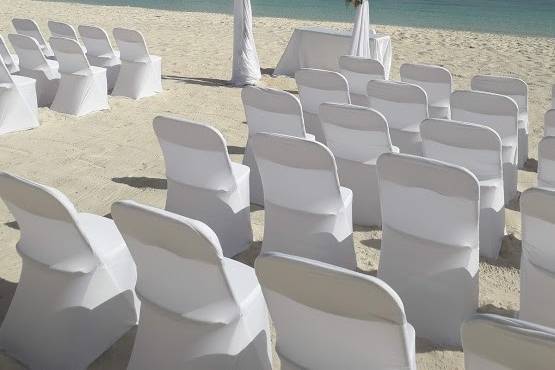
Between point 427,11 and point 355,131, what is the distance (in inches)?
1173

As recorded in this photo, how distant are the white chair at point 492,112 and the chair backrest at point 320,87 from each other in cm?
105

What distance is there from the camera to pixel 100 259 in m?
3.14

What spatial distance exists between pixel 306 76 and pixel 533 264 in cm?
345

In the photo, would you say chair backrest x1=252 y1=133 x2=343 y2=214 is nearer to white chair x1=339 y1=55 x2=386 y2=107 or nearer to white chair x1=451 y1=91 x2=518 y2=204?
white chair x1=451 y1=91 x2=518 y2=204

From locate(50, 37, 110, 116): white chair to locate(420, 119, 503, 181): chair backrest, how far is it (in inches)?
192

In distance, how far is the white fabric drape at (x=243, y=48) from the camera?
9.54 meters

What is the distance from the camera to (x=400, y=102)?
552 centimetres

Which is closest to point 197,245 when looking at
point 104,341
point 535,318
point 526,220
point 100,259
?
point 100,259

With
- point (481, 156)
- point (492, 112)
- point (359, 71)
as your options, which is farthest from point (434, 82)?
point (481, 156)

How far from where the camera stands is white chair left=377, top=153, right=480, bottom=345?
3.25 m

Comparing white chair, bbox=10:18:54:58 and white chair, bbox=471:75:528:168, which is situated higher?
white chair, bbox=10:18:54:58

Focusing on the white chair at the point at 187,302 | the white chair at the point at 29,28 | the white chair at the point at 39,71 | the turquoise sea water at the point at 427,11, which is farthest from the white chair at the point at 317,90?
the turquoise sea water at the point at 427,11

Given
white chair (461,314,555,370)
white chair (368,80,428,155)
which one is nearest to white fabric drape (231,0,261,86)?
white chair (368,80,428,155)

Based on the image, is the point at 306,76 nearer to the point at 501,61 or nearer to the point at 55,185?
the point at 55,185
